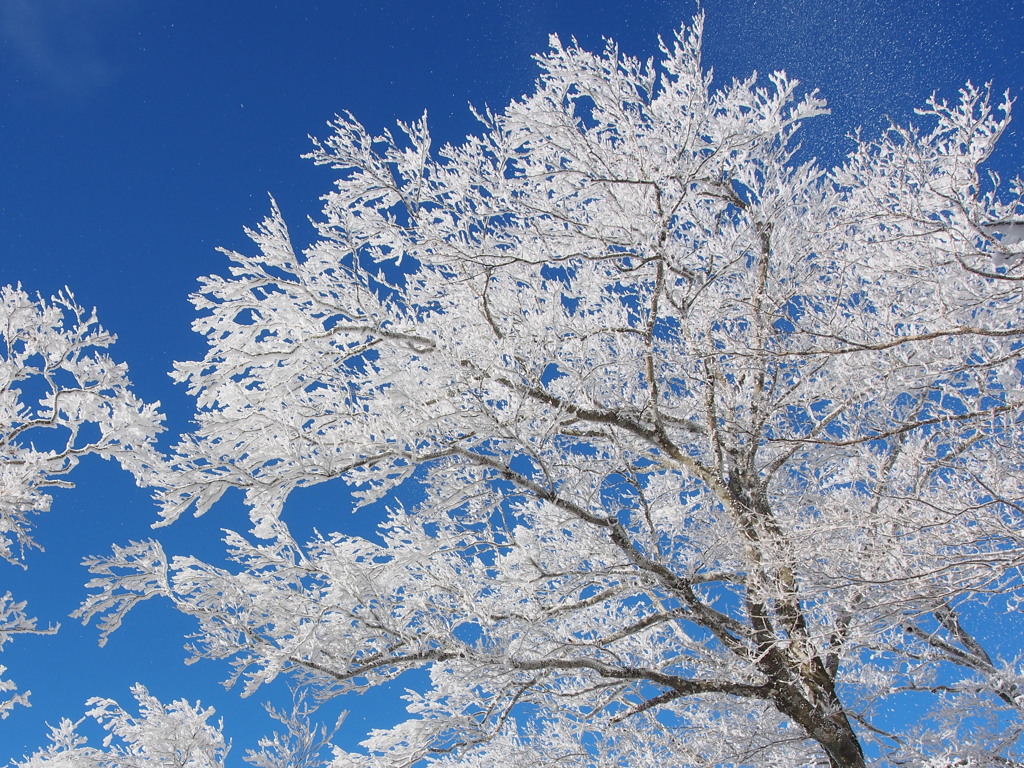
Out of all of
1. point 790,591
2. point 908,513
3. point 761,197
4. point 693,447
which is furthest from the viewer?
point 693,447

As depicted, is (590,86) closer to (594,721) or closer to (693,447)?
(693,447)

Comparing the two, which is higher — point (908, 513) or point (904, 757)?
point (908, 513)

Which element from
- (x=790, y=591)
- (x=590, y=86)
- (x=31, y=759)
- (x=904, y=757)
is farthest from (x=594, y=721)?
(x=31, y=759)

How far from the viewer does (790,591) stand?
199 inches

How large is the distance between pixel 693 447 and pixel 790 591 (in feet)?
6.58

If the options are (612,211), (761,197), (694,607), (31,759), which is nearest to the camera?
(694,607)

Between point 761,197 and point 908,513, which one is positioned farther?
point 761,197

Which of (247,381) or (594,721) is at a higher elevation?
(247,381)

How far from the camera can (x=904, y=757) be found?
615cm

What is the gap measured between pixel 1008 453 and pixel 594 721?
4273 mm

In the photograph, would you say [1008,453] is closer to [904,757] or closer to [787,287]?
[787,287]

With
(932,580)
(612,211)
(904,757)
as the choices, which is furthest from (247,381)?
(904,757)

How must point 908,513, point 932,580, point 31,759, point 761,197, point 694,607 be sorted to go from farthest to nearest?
1. point 31,759
2. point 761,197
3. point 694,607
4. point 908,513
5. point 932,580

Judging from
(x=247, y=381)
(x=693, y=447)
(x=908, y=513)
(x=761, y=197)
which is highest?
(x=761, y=197)
